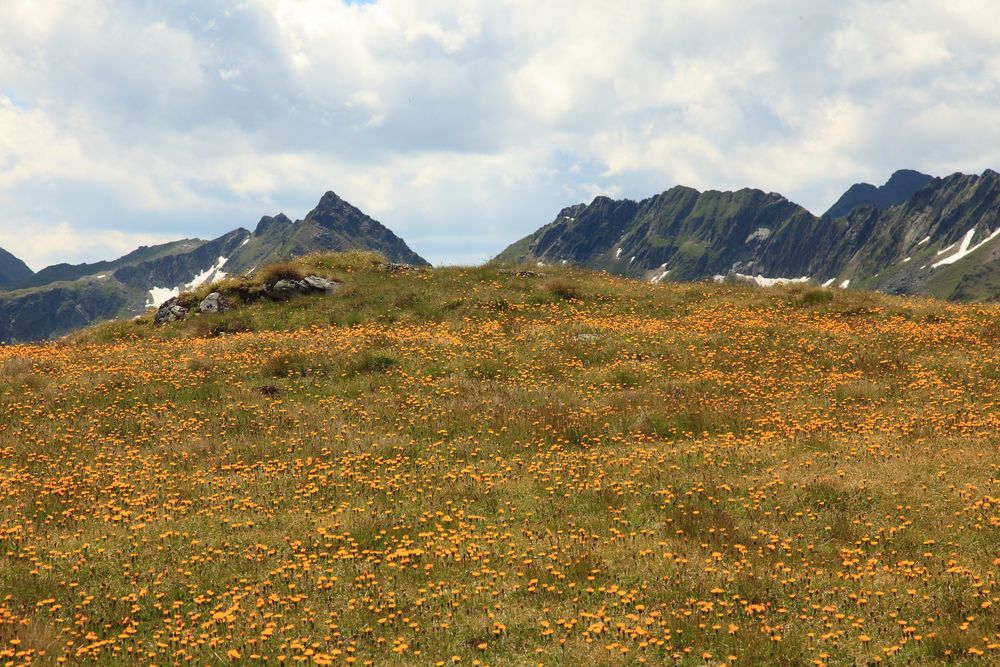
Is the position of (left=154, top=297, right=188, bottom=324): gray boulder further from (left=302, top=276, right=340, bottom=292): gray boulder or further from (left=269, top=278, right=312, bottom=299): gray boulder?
(left=302, top=276, right=340, bottom=292): gray boulder

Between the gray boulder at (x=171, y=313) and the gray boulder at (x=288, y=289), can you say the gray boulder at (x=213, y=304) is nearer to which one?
the gray boulder at (x=171, y=313)

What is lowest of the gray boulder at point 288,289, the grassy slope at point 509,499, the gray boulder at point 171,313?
the grassy slope at point 509,499

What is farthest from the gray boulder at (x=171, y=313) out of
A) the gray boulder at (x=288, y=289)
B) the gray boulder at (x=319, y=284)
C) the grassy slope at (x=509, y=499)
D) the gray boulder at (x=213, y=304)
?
the grassy slope at (x=509, y=499)

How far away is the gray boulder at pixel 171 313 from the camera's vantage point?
30.0 m

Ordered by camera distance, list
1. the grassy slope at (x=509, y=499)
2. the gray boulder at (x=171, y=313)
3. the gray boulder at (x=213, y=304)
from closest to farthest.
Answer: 1. the grassy slope at (x=509, y=499)
2. the gray boulder at (x=213, y=304)
3. the gray boulder at (x=171, y=313)

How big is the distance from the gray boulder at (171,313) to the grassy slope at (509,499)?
20.7ft

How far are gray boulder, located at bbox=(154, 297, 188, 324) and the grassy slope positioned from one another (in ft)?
20.7

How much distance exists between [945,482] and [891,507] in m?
1.41

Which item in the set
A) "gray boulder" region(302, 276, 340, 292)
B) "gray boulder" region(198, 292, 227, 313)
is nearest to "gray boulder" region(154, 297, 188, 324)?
"gray boulder" region(198, 292, 227, 313)

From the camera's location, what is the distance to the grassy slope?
849 cm

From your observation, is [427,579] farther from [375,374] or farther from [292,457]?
[375,374]

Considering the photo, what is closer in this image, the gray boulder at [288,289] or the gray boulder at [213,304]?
the gray boulder at [213,304]

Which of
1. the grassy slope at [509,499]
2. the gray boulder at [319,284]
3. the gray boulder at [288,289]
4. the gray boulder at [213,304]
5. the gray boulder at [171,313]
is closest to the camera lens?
the grassy slope at [509,499]

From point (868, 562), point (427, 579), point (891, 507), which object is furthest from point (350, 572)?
point (891, 507)
